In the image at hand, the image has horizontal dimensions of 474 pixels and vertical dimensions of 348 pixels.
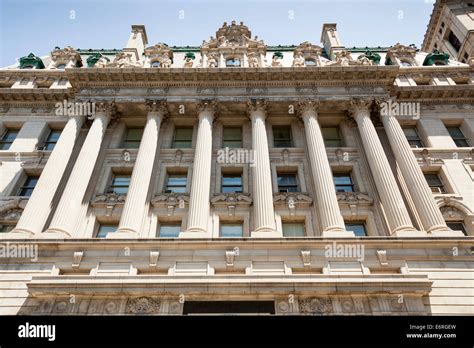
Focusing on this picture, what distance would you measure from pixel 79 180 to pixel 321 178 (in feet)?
47.2

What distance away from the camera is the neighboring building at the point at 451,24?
192 feet

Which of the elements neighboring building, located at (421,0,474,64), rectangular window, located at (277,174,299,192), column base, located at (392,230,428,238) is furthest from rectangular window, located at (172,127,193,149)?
neighboring building, located at (421,0,474,64)

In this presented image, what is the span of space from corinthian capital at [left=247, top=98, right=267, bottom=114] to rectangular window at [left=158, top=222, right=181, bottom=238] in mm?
10220

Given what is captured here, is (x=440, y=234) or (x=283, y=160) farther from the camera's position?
(x=283, y=160)

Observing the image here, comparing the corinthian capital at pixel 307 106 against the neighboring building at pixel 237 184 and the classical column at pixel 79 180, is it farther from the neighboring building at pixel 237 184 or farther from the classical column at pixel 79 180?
the classical column at pixel 79 180

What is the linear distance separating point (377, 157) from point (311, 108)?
6.21m

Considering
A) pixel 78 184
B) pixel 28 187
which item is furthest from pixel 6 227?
pixel 78 184

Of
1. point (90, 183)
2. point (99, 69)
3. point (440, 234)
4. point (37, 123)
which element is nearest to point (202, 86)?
point (99, 69)

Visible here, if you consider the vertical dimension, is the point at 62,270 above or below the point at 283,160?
below

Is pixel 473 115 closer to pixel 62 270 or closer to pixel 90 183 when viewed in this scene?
pixel 90 183

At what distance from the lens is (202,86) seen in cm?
2784

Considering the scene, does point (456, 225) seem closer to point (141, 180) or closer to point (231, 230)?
point (231, 230)

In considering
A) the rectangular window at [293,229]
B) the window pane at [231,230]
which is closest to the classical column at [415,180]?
the rectangular window at [293,229]

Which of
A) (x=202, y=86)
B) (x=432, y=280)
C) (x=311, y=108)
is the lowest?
(x=432, y=280)
